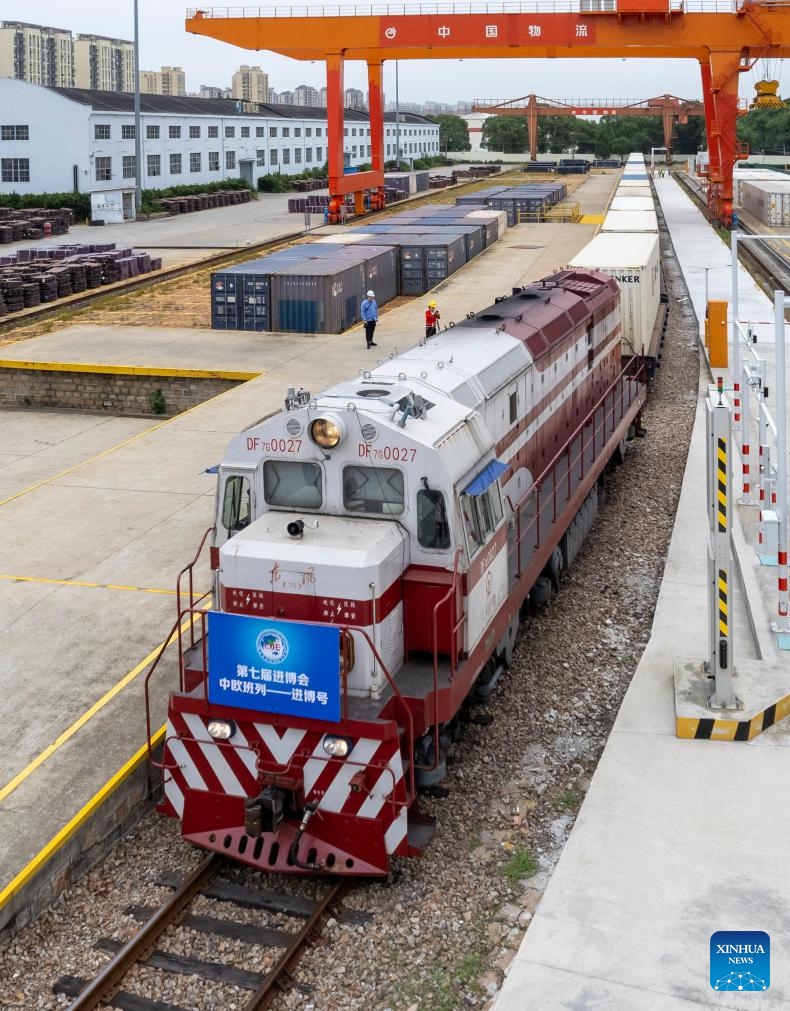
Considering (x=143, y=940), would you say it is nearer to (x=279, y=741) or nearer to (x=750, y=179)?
(x=279, y=741)

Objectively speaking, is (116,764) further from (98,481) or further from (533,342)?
(98,481)

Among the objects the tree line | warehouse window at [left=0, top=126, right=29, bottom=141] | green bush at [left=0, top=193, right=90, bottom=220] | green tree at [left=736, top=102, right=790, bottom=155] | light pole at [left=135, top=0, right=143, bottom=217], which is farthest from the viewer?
the tree line

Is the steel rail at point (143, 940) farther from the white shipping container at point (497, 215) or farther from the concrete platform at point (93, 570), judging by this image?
the white shipping container at point (497, 215)

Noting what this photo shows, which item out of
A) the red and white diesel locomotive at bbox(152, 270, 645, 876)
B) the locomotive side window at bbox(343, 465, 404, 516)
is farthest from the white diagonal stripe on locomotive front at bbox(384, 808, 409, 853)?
the locomotive side window at bbox(343, 465, 404, 516)

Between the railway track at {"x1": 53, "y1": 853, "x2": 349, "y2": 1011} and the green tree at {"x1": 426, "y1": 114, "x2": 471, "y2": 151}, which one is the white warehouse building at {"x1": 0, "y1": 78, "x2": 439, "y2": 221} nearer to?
the railway track at {"x1": 53, "y1": 853, "x2": 349, "y2": 1011}

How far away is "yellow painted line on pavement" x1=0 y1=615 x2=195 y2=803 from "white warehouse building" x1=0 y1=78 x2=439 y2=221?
197 feet

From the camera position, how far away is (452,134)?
172 meters

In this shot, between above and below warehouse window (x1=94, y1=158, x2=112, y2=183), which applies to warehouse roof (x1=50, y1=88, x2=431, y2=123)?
above

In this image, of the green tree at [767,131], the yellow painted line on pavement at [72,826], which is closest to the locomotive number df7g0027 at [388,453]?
the yellow painted line on pavement at [72,826]

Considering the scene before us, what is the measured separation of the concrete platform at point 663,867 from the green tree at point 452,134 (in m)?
161

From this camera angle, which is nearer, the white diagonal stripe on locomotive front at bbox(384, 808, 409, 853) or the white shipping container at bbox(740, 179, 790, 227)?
the white diagonal stripe on locomotive front at bbox(384, 808, 409, 853)

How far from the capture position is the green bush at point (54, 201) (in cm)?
6719

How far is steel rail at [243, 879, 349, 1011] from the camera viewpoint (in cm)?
719

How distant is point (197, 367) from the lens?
27.0 metres
